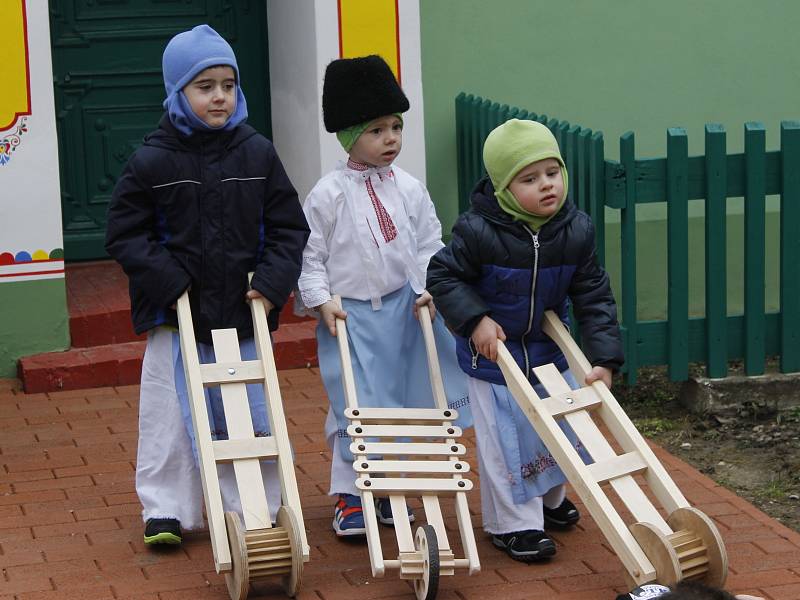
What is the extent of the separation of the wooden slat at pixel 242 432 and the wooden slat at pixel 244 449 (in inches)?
0.8

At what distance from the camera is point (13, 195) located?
7082 mm

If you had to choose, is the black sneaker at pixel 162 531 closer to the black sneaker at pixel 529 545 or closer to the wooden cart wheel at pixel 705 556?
the black sneaker at pixel 529 545

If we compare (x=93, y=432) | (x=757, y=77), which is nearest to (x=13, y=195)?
(x=93, y=432)

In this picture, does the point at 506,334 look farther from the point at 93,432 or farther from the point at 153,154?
the point at 93,432

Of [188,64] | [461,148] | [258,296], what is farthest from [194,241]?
[461,148]

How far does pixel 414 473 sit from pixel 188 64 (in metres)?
1.59

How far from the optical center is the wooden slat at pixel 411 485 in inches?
180

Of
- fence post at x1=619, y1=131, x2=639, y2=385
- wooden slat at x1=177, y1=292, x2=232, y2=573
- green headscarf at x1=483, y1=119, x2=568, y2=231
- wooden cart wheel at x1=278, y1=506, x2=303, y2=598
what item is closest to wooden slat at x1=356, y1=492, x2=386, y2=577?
wooden cart wheel at x1=278, y1=506, x2=303, y2=598

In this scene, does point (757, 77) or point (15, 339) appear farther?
point (757, 77)

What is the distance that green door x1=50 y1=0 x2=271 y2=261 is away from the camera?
798cm

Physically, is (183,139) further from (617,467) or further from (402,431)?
(617,467)

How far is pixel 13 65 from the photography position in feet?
22.9

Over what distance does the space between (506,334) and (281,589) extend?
3.76 ft

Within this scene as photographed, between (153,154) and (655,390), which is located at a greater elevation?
(153,154)
